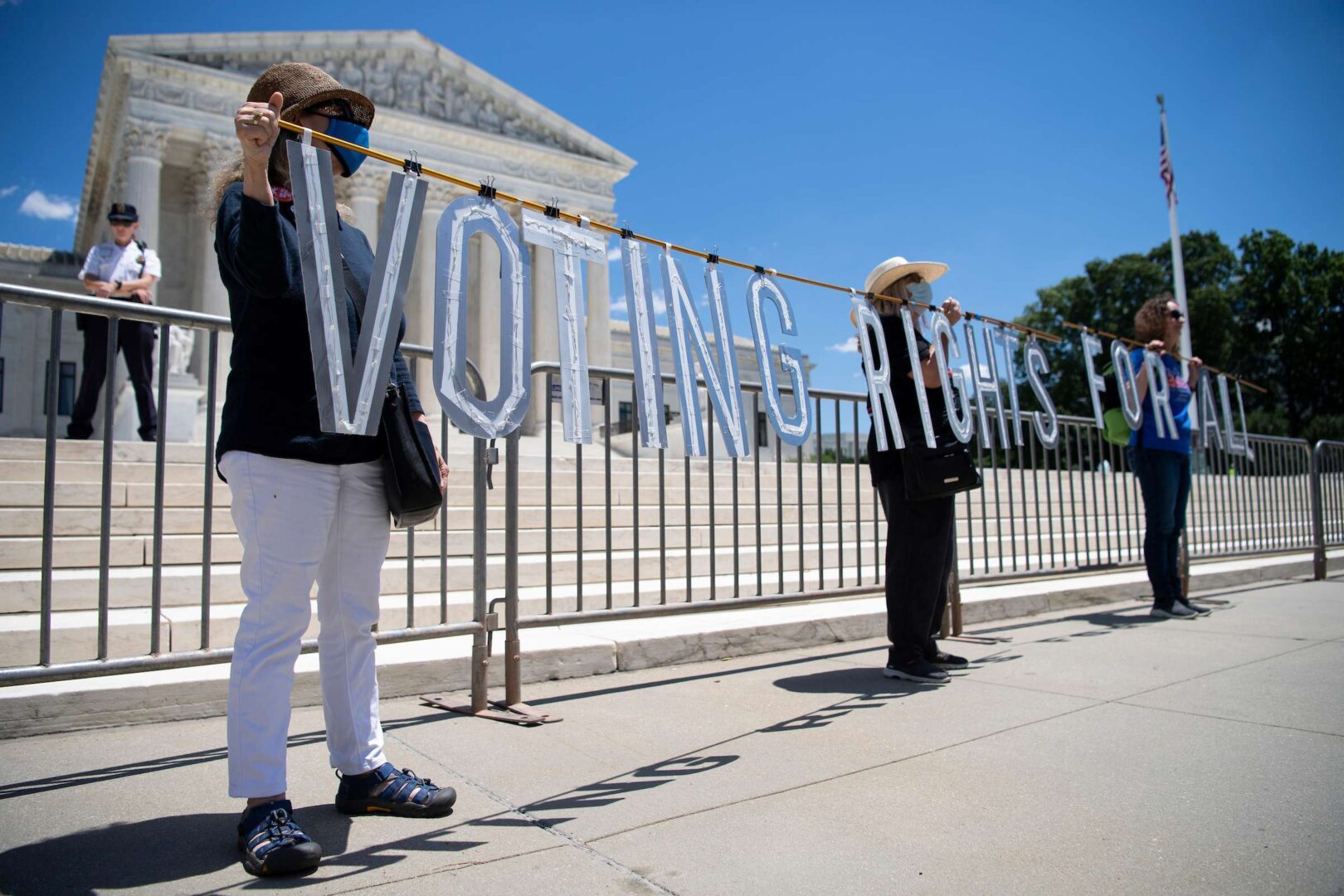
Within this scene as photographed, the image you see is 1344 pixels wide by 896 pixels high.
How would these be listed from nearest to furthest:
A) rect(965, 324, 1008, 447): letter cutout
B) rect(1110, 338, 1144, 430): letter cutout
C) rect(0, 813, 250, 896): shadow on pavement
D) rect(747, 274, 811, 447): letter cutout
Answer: rect(0, 813, 250, 896): shadow on pavement < rect(747, 274, 811, 447): letter cutout < rect(965, 324, 1008, 447): letter cutout < rect(1110, 338, 1144, 430): letter cutout

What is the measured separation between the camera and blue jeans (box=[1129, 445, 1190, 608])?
235 inches

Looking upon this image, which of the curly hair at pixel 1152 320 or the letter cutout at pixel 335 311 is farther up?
the curly hair at pixel 1152 320

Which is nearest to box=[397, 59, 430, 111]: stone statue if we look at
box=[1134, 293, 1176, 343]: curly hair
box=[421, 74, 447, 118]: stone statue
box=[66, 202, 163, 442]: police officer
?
box=[421, 74, 447, 118]: stone statue

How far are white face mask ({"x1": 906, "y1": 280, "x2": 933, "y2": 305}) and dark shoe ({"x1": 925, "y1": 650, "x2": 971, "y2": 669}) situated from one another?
5.92 feet

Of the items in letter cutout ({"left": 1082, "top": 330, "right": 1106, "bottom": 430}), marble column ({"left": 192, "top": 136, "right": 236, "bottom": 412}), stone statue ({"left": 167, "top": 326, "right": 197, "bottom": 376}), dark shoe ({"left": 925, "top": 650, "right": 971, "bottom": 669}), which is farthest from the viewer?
marble column ({"left": 192, "top": 136, "right": 236, "bottom": 412})

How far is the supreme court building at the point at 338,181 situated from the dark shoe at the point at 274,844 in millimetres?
18292

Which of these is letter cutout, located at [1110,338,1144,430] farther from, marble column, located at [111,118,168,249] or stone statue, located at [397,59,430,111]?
stone statue, located at [397,59,430,111]

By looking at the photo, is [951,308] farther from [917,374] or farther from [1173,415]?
[1173,415]

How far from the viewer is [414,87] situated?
85.2 feet

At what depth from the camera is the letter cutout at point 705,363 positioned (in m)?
3.36

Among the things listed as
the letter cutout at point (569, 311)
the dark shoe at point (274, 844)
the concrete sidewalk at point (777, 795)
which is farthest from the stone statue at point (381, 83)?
the dark shoe at point (274, 844)

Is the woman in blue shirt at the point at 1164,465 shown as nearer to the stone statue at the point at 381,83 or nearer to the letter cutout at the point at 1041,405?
the letter cutout at the point at 1041,405

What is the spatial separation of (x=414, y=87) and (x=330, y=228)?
26783 mm

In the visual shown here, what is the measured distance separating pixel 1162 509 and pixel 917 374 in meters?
3.00
